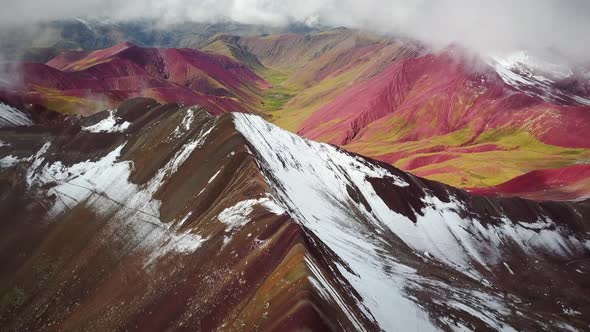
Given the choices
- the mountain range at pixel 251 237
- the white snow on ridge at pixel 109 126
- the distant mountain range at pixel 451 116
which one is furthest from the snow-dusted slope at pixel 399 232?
the distant mountain range at pixel 451 116

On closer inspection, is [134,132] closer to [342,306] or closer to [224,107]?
[342,306]

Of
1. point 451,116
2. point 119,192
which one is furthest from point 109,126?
point 451,116

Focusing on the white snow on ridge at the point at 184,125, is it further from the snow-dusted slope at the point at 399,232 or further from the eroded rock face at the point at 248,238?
the snow-dusted slope at the point at 399,232

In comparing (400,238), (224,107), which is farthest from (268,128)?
(224,107)

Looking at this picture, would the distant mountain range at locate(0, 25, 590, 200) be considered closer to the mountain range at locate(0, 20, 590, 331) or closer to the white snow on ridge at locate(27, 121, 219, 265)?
→ the mountain range at locate(0, 20, 590, 331)

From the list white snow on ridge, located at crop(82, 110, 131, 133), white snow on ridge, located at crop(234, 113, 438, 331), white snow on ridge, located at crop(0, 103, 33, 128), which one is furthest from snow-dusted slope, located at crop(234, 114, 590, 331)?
white snow on ridge, located at crop(0, 103, 33, 128)

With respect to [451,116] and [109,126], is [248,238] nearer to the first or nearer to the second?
[109,126]
